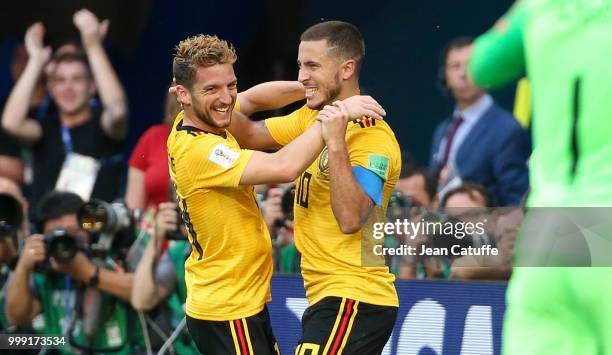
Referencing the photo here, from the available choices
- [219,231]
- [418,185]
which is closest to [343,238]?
[219,231]

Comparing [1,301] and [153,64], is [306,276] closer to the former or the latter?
[1,301]

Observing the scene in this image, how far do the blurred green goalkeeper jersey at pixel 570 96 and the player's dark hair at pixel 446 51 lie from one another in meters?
3.57

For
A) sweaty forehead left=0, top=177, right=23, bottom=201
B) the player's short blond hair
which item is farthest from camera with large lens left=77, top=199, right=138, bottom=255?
the player's short blond hair

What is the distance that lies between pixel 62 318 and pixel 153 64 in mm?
2647

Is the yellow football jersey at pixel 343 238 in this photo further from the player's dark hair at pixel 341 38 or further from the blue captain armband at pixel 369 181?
the player's dark hair at pixel 341 38

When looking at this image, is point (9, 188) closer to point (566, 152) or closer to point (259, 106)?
point (259, 106)

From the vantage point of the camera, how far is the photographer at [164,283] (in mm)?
5777

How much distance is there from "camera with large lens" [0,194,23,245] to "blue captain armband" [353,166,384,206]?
8.59 feet

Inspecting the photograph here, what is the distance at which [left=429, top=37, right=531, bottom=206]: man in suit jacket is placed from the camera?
5.77 metres

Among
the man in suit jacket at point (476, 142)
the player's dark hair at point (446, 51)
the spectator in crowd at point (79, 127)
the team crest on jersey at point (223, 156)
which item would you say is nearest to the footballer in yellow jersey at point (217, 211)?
the team crest on jersey at point (223, 156)

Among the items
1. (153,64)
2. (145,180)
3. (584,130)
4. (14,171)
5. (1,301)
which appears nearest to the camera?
(584,130)

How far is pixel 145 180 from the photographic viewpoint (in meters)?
6.60

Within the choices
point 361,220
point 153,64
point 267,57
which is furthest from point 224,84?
point 153,64

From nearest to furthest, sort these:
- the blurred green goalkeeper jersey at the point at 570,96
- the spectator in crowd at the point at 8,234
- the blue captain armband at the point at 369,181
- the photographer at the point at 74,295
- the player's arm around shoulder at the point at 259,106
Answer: the blurred green goalkeeper jersey at the point at 570,96
the blue captain armband at the point at 369,181
the player's arm around shoulder at the point at 259,106
the photographer at the point at 74,295
the spectator in crowd at the point at 8,234
